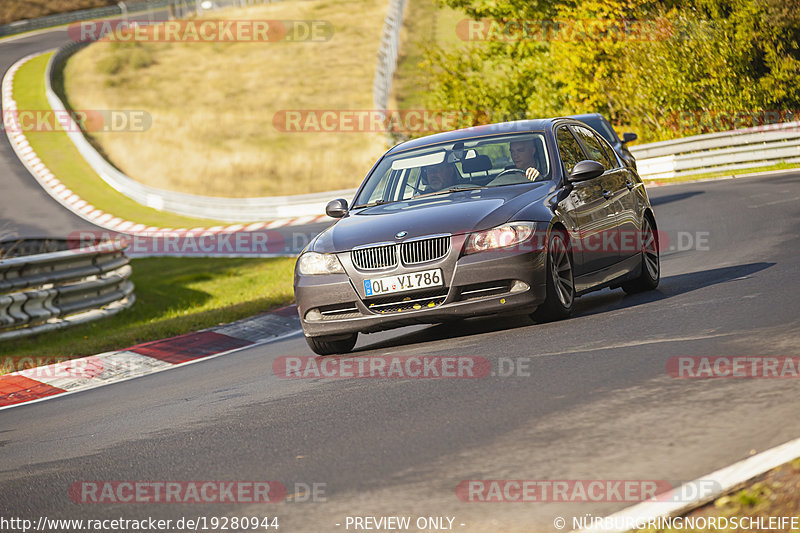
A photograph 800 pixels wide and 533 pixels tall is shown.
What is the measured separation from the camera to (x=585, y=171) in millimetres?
9016

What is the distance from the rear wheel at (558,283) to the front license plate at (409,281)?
34.4 inches

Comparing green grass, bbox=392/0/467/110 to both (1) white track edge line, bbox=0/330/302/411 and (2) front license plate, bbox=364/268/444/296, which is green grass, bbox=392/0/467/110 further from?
(2) front license plate, bbox=364/268/444/296

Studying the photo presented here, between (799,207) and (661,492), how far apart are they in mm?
13313

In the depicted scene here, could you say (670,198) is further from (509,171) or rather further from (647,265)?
(509,171)

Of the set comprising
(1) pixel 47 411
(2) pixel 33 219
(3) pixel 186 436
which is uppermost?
(3) pixel 186 436

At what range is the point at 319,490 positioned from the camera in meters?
4.84

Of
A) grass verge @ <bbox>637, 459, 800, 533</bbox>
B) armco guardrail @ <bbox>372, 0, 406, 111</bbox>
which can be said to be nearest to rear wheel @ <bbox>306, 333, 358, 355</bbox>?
grass verge @ <bbox>637, 459, 800, 533</bbox>

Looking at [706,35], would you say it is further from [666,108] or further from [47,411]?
[47,411]

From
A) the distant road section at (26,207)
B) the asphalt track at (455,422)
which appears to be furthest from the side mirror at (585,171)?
the distant road section at (26,207)

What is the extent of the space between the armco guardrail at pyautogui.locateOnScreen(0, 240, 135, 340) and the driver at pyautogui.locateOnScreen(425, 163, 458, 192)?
20.0 ft

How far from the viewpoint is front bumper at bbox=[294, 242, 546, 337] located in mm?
8117

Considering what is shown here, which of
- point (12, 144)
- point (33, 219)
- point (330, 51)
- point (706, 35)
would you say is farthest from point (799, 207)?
point (330, 51)

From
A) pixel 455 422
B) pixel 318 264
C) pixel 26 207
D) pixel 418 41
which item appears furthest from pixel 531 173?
pixel 418 41

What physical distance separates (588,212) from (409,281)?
1947 millimetres
